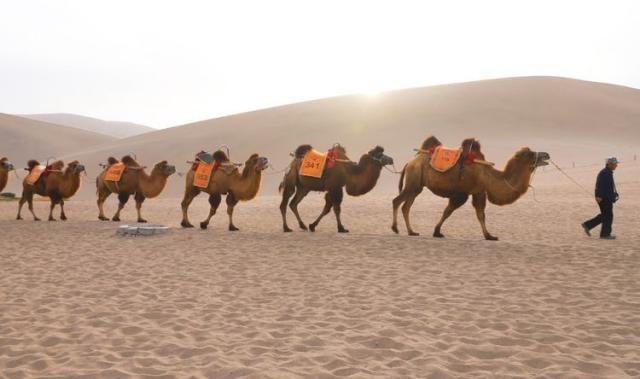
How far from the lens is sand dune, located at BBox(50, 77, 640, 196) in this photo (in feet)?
132

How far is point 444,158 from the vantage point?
33.7 ft

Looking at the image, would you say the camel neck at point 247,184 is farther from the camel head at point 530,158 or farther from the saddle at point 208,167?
the camel head at point 530,158

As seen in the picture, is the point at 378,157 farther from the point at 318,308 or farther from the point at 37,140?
the point at 37,140

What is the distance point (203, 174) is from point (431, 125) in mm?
35616

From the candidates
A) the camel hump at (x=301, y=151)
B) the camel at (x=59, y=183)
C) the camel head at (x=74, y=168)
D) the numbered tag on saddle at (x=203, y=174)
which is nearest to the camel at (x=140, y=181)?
the camel head at (x=74, y=168)

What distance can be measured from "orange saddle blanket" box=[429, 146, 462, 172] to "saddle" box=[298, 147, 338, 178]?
6.78 ft

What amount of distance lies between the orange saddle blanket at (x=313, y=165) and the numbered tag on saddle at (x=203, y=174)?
2.13 m

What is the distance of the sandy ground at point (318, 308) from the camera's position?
3893 mm

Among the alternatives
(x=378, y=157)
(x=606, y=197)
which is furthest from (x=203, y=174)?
(x=606, y=197)

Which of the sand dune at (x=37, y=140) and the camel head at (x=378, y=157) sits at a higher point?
the sand dune at (x=37, y=140)

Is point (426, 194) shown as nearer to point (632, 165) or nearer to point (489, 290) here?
→ point (632, 165)

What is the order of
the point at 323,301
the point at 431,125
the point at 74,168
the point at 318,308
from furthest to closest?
A: 1. the point at 431,125
2. the point at 74,168
3. the point at 323,301
4. the point at 318,308

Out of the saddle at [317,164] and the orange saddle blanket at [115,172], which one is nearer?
the saddle at [317,164]

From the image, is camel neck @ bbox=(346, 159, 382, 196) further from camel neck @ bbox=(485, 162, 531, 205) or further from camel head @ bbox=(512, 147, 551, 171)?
camel head @ bbox=(512, 147, 551, 171)
